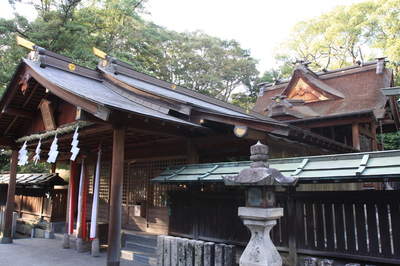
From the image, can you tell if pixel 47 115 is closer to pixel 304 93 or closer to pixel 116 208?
pixel 116 208

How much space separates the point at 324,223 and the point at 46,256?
25.4 feet

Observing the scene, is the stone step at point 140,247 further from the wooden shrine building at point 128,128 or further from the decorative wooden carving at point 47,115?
the decorative wooden carving at point 47,115

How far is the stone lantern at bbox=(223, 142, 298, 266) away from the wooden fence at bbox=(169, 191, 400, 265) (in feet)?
4.30

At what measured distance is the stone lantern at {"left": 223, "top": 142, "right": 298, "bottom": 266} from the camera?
468 centimetres

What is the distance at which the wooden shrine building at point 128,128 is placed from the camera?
7086mm

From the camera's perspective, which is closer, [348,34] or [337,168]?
[337,168]

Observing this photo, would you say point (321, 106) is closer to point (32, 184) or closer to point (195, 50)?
point (32, 184)

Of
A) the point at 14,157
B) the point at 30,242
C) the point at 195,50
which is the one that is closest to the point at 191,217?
the point at 30,242

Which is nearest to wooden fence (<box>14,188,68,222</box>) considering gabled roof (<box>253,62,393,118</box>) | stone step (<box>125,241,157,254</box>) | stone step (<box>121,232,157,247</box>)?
stone step (<box>121,232,157,247</box>)

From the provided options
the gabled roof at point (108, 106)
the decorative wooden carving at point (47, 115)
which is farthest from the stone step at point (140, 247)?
the decorative wooden carving at point (47, 115)

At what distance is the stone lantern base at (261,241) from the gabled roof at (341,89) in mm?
11460

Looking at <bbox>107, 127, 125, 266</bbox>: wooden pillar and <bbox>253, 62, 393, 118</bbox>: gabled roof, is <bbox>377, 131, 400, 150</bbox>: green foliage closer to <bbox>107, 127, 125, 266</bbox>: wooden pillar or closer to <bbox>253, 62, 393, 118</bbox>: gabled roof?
<bbox>253, 62, 393, 118</bbox>: gabled roof

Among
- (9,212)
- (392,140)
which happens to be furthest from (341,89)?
(9,212)

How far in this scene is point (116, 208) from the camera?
6.91 m
